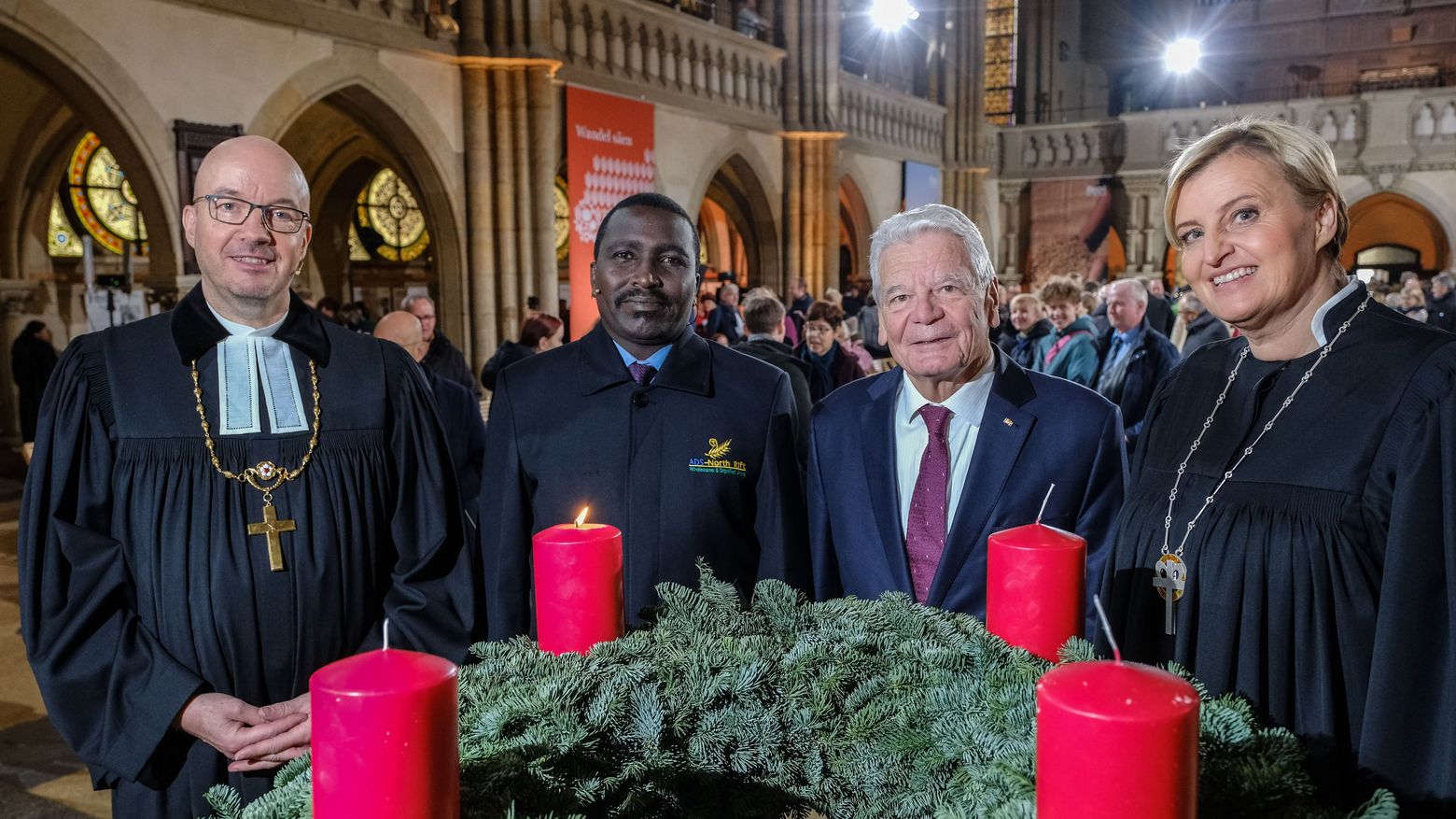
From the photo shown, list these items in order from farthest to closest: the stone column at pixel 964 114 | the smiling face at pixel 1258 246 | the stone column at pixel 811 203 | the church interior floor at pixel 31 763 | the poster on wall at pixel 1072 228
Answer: the poster on wall at pixel 1072 228 → the stone column at pixel 964 114 → the stone column at pixel 811 203 → the church interior floor at pixel 31 763 → the smiling face at pixel 1258 246

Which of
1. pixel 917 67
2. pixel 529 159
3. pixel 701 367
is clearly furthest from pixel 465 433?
pixel 917 67

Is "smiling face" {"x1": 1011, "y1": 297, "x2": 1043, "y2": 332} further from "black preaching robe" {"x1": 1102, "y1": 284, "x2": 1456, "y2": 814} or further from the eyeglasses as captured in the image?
the eyeglasses

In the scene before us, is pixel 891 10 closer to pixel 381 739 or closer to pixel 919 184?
pixel 919 184

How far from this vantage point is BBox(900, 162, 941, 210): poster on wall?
19.2 metres

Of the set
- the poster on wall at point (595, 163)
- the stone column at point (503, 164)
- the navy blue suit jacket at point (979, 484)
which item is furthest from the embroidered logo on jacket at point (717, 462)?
the poster on wall at point (595, 163)

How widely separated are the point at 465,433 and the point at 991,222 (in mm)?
19845

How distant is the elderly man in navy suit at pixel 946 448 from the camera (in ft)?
6.08

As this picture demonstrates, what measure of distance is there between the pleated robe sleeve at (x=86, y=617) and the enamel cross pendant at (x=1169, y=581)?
1.58m

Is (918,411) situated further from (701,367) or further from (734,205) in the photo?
(734,205)

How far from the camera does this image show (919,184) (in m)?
19.8

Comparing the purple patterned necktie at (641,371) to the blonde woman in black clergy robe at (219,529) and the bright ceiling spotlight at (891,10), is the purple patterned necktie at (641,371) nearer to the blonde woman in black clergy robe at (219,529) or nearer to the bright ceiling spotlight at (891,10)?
the blonde woman in black clergy robe at (219,529)

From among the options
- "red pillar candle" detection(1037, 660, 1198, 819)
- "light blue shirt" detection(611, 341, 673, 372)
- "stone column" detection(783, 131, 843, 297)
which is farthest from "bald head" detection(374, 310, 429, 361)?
"stone column" detection(783, 131, 843, 297)

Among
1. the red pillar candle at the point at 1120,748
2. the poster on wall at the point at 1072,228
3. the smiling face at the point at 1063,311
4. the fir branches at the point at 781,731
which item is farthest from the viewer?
the poster on wall at the point at 1072,228

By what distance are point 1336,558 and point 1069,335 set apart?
4867 millimetres
